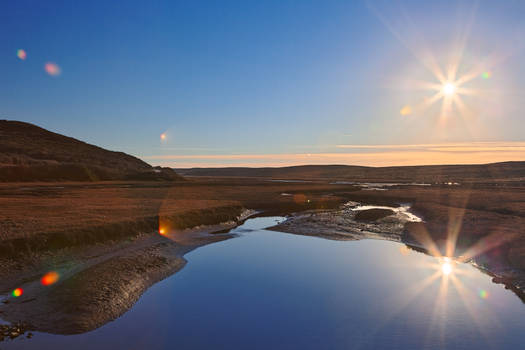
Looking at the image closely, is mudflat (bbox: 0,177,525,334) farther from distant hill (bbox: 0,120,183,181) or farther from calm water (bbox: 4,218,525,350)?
distant hill (bbox: 0,120,183,181)

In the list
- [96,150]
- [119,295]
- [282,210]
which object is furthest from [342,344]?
[96,150]

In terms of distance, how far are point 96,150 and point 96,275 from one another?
444 feet

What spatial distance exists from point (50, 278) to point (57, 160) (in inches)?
4286

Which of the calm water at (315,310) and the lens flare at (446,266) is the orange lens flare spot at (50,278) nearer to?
the calm water at (315,310)

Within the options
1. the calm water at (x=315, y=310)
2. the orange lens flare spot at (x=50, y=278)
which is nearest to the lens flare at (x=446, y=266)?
the calm water at (x=315, y=310)

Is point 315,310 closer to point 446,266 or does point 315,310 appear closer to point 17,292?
point 446,266

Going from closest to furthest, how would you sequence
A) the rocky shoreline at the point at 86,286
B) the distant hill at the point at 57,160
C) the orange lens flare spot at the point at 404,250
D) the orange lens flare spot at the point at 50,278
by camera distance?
1. the rocky shoreline at the point at 86,286
2. the orange lens flare spot at the point at 50,278
3. the orange lens flare spot at the point at 404,250
4. the distant hill at the point at 57,160

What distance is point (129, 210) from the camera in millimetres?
33812

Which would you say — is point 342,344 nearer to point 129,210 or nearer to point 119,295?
point 119,295

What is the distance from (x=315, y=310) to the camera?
14117 millimetres

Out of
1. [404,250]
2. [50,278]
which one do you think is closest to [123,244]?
[50,278]

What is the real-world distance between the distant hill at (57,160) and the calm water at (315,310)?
75.5 m

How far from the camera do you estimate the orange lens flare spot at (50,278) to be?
Answer: 15.6m

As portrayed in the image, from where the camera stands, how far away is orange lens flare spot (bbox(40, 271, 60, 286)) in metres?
15.6
